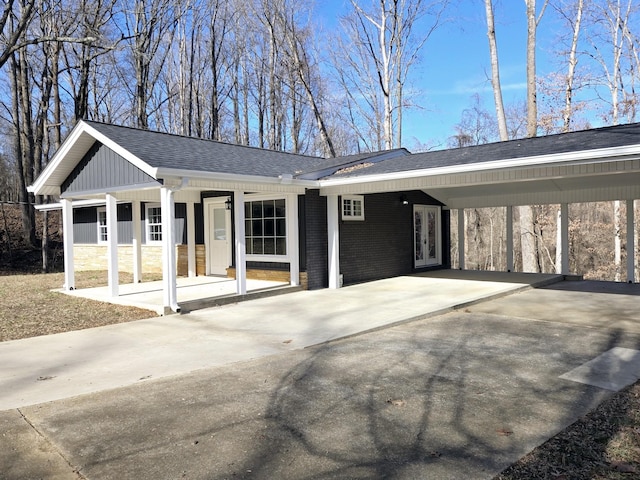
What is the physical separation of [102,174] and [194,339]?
5342 millimetres

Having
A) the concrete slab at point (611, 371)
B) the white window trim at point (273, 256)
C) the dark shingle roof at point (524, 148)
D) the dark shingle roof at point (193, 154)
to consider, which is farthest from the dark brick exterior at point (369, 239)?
the concrete slab at point (611, 371)

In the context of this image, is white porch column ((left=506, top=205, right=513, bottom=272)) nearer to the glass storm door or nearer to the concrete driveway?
the concrete driveway

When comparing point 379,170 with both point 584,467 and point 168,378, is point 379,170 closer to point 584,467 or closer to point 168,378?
point 168,378

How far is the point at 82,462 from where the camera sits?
3092 mm

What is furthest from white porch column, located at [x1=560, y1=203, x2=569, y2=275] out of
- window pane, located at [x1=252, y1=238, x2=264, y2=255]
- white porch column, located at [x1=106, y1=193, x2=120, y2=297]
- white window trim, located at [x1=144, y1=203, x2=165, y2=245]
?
white window trim, located at [x1=144, y1=203, x2=165, y2=245]

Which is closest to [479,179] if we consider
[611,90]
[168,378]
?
[168,378]

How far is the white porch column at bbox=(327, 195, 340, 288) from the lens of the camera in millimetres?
11344

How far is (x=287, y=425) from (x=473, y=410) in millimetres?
1521

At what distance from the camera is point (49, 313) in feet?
28.6

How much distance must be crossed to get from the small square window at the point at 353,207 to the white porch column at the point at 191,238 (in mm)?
4370

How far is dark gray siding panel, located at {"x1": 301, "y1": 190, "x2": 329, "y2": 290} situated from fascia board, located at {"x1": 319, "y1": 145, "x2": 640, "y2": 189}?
101 centimetres

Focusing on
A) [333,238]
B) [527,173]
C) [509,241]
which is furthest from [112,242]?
[509,241]

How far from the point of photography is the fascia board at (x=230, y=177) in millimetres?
8141

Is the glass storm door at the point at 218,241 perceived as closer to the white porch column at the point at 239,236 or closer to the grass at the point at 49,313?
the white porch column at the point at 239,236
